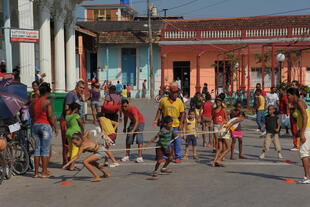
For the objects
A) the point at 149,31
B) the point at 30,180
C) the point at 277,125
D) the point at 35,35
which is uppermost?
the point at 149,31

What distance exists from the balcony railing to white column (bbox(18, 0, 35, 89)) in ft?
68.6

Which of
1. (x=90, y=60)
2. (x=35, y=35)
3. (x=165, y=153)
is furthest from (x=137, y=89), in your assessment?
(x=165, y=153)

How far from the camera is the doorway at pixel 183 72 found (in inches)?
1474

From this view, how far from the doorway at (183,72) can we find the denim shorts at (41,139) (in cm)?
2877

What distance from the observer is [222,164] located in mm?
10141

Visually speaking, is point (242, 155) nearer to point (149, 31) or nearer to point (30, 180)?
point (30, 180)

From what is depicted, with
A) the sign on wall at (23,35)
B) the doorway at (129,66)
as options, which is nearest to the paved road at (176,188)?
the sign on wall at (23,35)

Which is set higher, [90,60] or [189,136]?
[90,60]

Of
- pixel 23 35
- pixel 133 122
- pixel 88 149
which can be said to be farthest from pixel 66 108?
pixel 23 35

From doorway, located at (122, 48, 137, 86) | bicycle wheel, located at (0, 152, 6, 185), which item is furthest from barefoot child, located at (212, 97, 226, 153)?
doorway, located at (122, 48, 137, 86)

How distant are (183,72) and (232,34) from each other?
4954 mm

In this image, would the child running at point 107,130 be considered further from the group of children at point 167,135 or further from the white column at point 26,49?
the white column at point 26,49

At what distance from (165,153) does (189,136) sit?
2417 mm

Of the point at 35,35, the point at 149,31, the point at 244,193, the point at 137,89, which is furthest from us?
the point at 137,89
